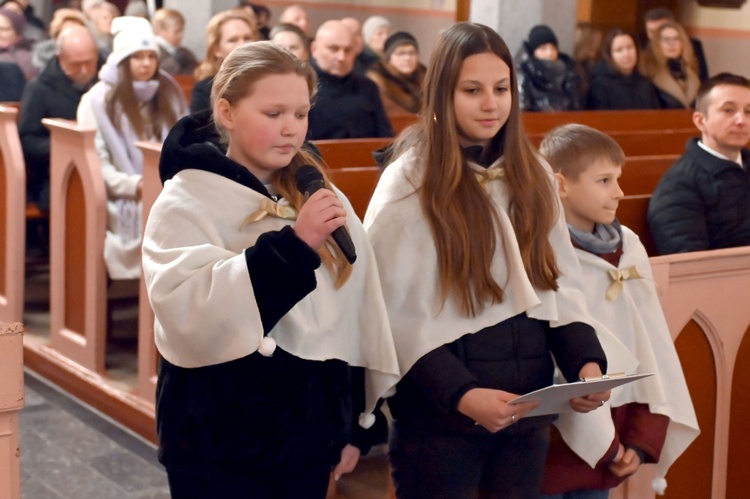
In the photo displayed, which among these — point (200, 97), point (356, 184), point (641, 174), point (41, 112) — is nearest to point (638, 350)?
point (356, 184)

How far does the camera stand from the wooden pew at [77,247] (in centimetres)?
522

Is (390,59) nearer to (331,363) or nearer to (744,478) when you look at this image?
(744,478)

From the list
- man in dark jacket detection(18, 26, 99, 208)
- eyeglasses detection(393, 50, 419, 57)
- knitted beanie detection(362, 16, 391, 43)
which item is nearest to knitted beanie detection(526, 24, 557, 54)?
eyeglasses detection(393, 50, 419, 57)

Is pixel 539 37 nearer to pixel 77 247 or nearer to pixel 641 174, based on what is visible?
pixel 641 174

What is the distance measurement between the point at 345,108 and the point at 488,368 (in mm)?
3413

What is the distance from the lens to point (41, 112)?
6238mm

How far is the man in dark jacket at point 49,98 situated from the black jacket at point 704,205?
3.46m

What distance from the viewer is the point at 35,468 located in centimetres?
431

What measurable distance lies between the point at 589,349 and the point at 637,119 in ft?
16.5

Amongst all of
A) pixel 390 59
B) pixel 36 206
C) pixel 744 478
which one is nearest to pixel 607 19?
pixel 390 59

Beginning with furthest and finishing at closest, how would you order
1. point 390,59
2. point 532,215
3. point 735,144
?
point 390,59 < point 735,144 < point 532,215

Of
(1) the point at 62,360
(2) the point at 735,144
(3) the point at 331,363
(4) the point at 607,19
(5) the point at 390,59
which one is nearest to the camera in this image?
(3) the point at 331,363

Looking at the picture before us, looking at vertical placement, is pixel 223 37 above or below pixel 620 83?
above

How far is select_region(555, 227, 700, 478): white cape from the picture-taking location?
9.30 feet
